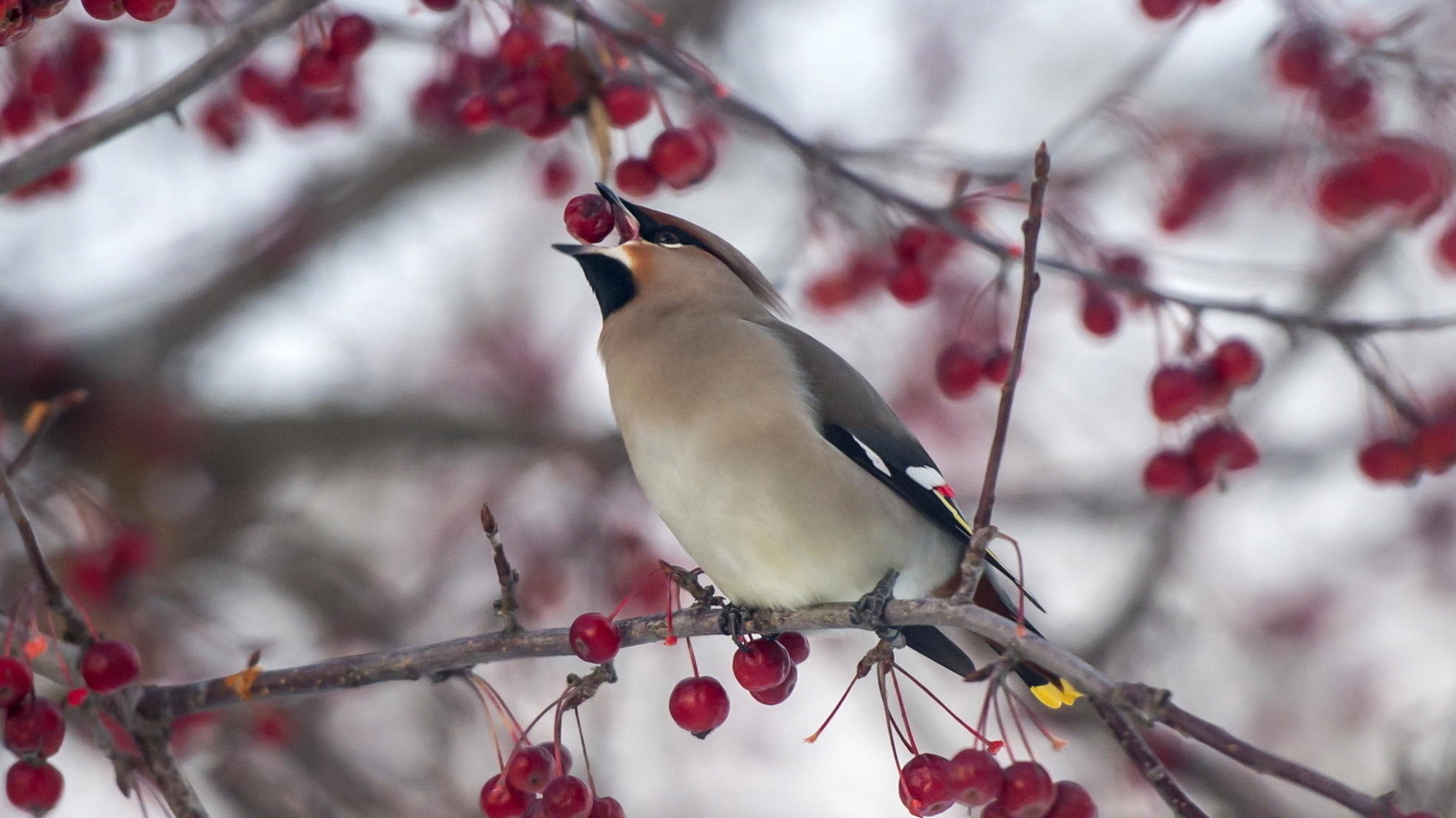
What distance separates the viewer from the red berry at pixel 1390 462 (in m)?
3.40

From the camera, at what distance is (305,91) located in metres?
3.44

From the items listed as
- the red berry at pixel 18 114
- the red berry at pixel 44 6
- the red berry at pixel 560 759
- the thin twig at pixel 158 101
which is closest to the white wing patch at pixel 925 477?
the red berry at pixel 560 759

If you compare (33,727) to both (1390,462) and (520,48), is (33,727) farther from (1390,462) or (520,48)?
(1390,462)

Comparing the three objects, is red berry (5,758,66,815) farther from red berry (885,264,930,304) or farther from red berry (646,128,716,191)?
red berry (885,264,930,304)

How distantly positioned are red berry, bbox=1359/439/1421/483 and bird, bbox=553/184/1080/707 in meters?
0.91

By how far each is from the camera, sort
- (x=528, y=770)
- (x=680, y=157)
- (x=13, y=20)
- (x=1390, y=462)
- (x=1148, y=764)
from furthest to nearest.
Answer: (x=1390, y=462), (x=680, y=157), (x=528, y=770), (x=13, y=20), (x=1148, y=764)

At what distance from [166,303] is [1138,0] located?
138 inches

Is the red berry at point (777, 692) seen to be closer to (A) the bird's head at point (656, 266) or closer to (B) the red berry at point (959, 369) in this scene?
(B) the red berry at point (959, 369)

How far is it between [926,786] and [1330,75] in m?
2.14

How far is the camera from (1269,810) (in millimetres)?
4207

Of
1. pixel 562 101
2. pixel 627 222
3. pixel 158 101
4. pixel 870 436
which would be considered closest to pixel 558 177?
pixel 627 222

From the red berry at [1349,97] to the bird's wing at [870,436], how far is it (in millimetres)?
1284

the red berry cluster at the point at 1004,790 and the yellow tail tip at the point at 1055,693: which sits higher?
the yellow tail tip at the point at 1055,693

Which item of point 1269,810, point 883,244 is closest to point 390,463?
point 883,244
